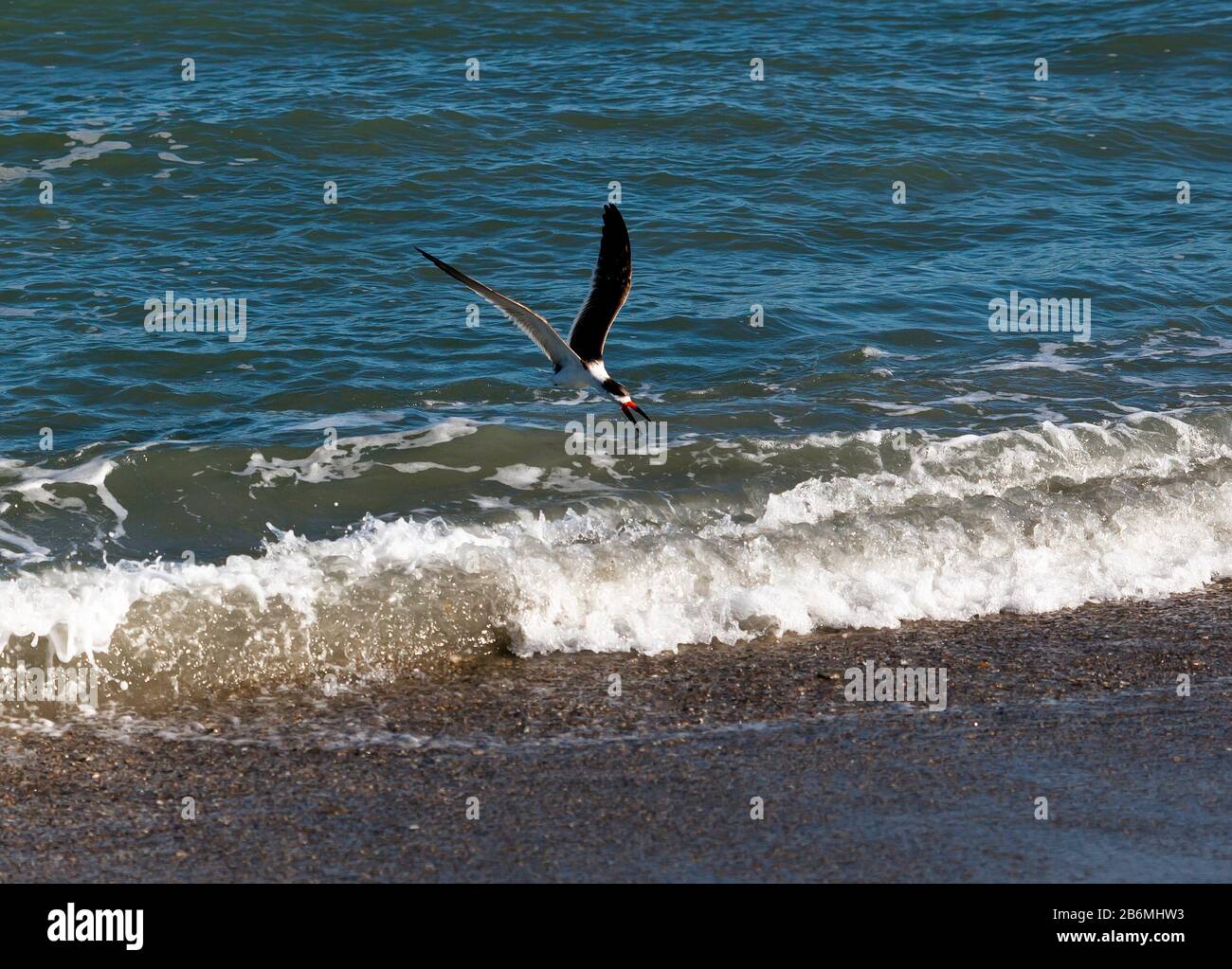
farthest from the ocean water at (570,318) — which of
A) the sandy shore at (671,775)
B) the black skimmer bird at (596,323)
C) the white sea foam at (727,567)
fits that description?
the black skimmer bird at (596,323)

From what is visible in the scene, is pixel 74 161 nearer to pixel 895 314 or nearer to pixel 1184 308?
pixel 895 314

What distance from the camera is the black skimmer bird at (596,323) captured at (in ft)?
29.3

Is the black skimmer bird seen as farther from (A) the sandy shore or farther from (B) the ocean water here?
(A) the sandy shore

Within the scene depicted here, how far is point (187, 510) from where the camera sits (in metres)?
9.95

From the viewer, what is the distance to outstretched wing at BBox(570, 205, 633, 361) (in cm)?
894

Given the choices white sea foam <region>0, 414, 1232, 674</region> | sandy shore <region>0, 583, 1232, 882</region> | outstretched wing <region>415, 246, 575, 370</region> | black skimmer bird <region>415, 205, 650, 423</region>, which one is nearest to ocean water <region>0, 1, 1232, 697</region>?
white sea foam <region>0, 414, 1232, 674</region>

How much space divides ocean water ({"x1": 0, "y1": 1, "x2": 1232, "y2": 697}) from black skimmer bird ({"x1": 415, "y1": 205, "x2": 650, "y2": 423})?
0.97 meters

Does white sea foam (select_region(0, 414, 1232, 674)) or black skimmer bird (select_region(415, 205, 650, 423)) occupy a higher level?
black skimmer bird (select_region(415, 205, 650, 423))

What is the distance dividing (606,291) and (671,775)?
3617mm

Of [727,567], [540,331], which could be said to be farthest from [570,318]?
[727,567]

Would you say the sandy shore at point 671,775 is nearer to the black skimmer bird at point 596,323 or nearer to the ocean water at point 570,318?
the ocean water at point 570,318

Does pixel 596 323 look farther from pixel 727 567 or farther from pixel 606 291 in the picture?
pixel 727 567
